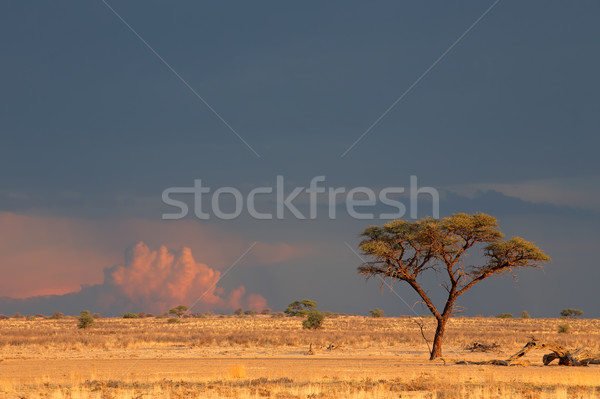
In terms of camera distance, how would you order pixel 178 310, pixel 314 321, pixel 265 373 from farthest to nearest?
pixel 178 310
pixel 314 321
pixel 265 373

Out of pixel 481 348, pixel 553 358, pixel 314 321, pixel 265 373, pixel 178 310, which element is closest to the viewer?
pixel 265 373

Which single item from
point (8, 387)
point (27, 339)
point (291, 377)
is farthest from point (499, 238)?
point (27, 339)

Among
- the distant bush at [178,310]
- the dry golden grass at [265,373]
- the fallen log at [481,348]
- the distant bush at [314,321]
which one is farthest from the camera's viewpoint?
the distant bush at [178,310]

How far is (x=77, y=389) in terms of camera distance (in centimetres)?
2227

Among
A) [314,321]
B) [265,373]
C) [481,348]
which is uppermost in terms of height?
[314,321]

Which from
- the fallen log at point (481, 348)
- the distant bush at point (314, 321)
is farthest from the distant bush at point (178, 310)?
the fallen log at point (481, 348)

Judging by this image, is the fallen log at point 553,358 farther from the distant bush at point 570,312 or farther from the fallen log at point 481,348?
the distant bush at point 570,312

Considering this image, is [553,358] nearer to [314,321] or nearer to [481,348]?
[481,348]

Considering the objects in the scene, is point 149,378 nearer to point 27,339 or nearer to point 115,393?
point 115,393

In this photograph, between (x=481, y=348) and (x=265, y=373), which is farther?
(x=481, y=348)

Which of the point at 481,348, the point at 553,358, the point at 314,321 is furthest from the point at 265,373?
the point at 314,321

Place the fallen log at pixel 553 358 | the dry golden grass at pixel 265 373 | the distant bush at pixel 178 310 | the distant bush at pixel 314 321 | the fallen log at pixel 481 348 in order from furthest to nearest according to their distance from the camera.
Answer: the distant bush at pixel 178 310 < the distant bush at pixel 314 321 < the fallen log at pixel 481 348 < the fallen log at pixel 553 358 < the dry golden grass at pixel 265 373

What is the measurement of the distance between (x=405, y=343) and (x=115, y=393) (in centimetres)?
3515

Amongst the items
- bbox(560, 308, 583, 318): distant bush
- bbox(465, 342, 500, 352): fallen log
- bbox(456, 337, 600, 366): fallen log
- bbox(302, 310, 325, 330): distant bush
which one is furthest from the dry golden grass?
bbox(560, 308, 583, 318): distant bush
